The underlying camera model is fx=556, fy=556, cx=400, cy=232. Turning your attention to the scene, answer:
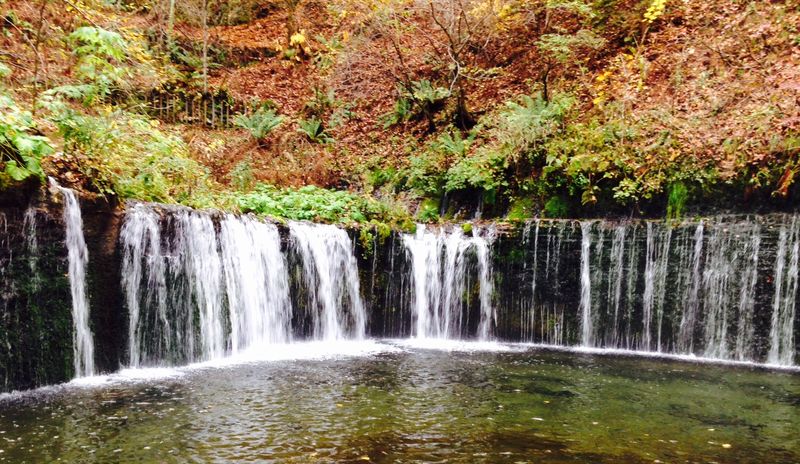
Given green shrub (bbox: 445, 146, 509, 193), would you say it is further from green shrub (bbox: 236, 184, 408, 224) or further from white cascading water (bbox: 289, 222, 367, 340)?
white cascading water (bbox: 289, 222, 367, 340)

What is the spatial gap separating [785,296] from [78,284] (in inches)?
443

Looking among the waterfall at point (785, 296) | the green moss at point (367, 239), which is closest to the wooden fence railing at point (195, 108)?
the green moss at point (367, 239)

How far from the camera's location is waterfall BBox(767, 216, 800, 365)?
968 centimetres

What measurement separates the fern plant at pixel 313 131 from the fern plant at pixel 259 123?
765 millimetres

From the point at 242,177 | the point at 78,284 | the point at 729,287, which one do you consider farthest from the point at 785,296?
the point at 242,177

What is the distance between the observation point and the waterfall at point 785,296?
968cm

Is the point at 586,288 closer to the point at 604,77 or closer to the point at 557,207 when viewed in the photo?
the point at 557,207

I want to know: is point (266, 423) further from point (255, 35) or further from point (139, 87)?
point (255, 35)

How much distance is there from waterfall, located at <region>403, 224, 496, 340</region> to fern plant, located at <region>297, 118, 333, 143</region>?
693 centimetres

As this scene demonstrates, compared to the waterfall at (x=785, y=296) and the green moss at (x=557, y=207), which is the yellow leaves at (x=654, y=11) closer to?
the green moss at (x=557, y=207)

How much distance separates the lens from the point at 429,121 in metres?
17.1

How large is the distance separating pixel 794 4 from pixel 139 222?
15196 millimetres

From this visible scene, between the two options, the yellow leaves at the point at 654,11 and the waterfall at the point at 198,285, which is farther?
the yellow leaves at the point at 654,11

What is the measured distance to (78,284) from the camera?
23.9 ft
